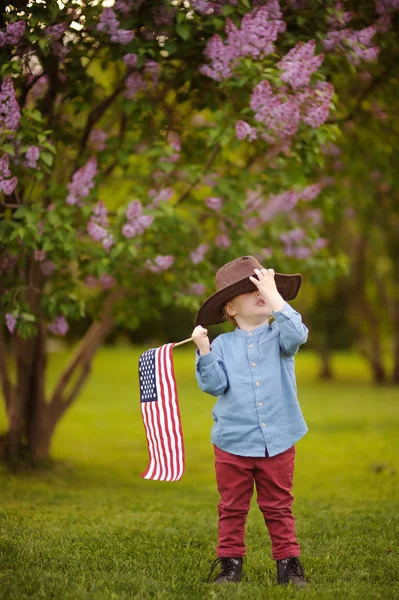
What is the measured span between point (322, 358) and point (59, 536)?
1916 cm

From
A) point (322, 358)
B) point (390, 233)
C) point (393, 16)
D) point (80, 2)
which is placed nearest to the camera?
point (80, 2)

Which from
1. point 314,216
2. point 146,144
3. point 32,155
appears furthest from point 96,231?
point 314,216

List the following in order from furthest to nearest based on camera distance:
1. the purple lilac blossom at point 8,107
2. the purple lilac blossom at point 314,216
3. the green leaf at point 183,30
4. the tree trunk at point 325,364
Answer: the tree trunk at point 325,364 < the purple lilac blossom at point 314,216 < the green leaf at point 183,30 < the purple lilac blossom at point 8,107

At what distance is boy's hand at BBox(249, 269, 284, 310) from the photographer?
3637 millimetres

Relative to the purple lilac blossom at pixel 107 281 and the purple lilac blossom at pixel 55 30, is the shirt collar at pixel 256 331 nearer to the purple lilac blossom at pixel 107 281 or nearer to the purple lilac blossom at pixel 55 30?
the purple lilac blossom at pixel 55 30

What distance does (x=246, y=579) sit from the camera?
12.7 ft

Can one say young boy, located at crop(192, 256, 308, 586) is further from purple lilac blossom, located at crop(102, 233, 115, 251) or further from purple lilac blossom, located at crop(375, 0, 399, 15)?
purple lilac blossom, located at crop(375, 0, 399, 15)

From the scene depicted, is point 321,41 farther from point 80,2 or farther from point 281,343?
point 281,343

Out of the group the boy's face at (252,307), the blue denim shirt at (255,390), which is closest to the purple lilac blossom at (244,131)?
the boy's face at (252,307)

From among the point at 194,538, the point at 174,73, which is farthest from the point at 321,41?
the point at 194,538

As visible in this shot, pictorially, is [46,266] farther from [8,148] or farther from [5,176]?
[8,148]

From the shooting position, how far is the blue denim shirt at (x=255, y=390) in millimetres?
3725

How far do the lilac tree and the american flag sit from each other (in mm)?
1398

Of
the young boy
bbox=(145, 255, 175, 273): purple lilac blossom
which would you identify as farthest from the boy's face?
bbox=(145, 255, 175, 273): purple lilac blossom
